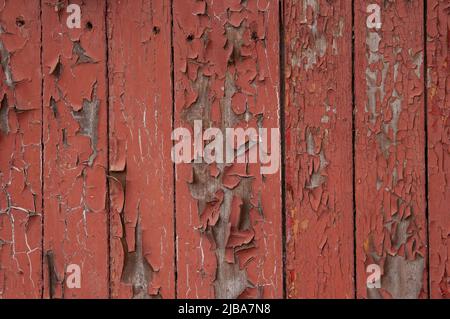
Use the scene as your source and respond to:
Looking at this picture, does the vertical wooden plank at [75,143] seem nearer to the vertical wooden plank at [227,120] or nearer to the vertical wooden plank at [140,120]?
the vertical wooden plank at [140,120]

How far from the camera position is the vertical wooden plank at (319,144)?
1.32 m

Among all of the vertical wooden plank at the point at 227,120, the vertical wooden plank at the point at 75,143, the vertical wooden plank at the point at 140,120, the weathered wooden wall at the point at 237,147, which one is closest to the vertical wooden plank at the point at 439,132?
the weathered wooden wall at the point at 237,147

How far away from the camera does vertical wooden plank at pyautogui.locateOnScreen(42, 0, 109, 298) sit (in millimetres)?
1333

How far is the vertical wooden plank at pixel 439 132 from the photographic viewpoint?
1.31m

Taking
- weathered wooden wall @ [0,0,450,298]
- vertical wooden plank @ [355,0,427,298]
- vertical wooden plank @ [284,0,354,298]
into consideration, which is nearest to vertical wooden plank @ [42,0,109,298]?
weathered wooden wall @ [0,0,450,298]

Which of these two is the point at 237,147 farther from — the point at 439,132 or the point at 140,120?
the point at 439,132

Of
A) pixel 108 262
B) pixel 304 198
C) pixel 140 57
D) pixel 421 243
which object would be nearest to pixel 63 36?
pixel 140 57

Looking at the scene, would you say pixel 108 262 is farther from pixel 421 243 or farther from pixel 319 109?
pixel 421 243

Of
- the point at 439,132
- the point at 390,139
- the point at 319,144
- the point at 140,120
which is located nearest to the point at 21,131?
the point at 140,120

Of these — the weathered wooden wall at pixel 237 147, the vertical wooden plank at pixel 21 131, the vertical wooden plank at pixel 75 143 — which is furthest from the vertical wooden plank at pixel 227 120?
the vertical wooden plank at pixel 21 131

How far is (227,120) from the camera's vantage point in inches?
52.3

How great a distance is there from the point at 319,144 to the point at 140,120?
0.41 m

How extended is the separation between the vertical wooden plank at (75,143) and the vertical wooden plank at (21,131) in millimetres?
21

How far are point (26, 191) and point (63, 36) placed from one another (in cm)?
36
